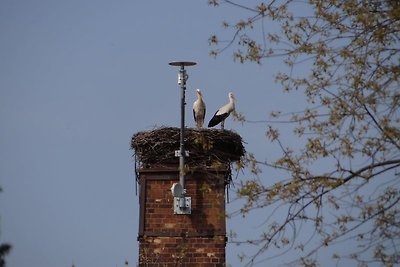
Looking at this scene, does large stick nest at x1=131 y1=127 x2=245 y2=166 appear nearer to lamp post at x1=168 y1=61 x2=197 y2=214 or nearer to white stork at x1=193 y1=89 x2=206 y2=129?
lamp post at x1=168 y1=61 x2=197 y2=214

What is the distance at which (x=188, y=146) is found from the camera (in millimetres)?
12359

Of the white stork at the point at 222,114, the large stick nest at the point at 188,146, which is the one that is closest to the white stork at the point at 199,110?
the white stork at the point at 222,114

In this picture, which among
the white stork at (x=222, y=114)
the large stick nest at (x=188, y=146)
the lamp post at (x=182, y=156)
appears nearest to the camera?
the lamp post at (x=182, y=156)

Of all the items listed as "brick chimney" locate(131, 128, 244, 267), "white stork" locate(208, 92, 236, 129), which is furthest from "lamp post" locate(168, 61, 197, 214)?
"white stork" locate(208, 92, 236, 129)

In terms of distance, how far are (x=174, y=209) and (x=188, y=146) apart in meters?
0.82

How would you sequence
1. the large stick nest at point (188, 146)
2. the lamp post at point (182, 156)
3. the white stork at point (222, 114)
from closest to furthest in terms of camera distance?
the lamp post at point (182, 156)
the large stick nest at point (188, 146)
the white stork at point (222, 114)

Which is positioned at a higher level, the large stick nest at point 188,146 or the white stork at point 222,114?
the white stork at point 222,114

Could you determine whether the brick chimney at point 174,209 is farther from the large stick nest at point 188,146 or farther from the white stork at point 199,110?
the white stork at point 199,110

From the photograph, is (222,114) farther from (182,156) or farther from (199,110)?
(182,156)

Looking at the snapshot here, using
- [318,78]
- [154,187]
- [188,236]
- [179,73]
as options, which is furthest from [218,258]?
[318,78]

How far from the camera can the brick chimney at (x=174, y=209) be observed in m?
11.8

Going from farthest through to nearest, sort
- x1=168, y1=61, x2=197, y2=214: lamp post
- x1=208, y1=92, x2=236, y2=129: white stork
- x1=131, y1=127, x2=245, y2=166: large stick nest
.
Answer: x1=208, y1=92, x2=236, y2=129: white stork
x1=131, y1=127, x2=245, y2=166: large stick nest
x1=168, y1=61, x2=197, y2=214: lamp post

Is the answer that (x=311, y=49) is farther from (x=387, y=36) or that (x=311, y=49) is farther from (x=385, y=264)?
(x=385, y=264)

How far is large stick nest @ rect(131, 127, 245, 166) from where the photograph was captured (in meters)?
12.2
